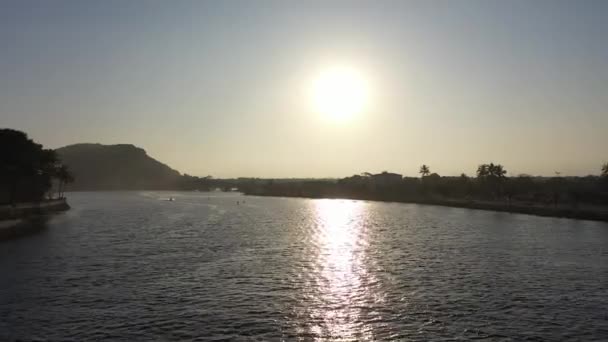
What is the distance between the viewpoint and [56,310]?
33.3 metres

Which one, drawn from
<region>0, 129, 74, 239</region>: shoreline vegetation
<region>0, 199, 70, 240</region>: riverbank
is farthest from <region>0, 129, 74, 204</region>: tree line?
<region>0, 199, 70, 240</region>: riverbank

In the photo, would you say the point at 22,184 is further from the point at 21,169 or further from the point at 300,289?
the point at 300,289

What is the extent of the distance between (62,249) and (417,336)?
5701 cm

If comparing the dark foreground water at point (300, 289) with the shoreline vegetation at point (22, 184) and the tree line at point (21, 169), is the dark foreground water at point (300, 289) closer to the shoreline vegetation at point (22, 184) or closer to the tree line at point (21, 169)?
the shoreline vegetation at point (22, 184)

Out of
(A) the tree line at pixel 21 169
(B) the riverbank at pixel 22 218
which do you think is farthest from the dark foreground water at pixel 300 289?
(A) the tree line at pixel 21 169

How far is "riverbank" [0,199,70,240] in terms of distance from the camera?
280ft

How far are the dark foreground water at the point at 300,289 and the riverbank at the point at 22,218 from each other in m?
12.1

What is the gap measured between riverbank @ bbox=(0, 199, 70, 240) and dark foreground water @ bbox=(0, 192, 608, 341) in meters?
12.1

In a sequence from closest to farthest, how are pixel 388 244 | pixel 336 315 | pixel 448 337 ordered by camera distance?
pixel 448 337
pixel 336 315
pixel 388 244

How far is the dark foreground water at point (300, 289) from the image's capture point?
29469mm

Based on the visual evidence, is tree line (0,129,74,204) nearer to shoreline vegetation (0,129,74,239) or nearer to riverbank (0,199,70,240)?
shoreline vegetation (0,129,74,239)

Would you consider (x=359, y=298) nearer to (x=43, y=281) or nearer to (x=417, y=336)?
(x=417, y=336)

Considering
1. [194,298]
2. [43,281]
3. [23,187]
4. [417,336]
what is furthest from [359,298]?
[23,187]

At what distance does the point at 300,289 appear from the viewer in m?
40.7
